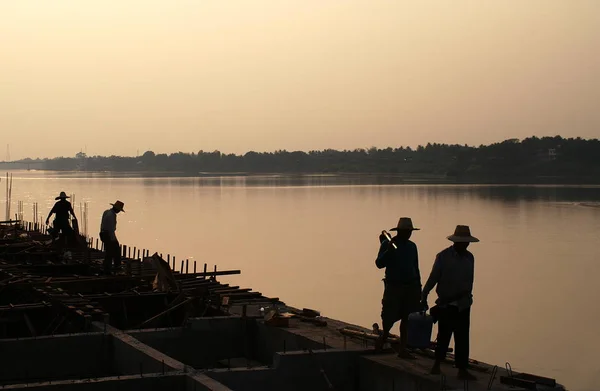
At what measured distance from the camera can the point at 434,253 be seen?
138 ft

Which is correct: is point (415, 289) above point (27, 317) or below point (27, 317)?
above

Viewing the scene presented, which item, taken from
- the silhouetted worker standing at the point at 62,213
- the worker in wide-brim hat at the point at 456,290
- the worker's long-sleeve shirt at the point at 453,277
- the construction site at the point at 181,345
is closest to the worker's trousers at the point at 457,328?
the worker in wide-brim hat at the point at 456,290

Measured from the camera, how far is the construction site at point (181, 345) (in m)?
10.1

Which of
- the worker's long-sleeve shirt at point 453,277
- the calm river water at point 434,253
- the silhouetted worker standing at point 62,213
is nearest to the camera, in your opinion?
the worker's long-sleeve shirt at point 453,277

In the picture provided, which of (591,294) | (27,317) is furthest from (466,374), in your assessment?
(591,294)

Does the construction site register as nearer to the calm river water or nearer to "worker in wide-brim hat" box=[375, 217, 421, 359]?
"worker in wide-brim hat" box=[375, 217, 421, 359]

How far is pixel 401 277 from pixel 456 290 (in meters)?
1.03

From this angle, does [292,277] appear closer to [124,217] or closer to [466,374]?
[466,374]

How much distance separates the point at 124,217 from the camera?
2734 inches

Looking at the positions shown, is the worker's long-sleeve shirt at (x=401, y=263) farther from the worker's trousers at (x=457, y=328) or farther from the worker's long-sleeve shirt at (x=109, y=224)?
the worker's long-sleeve shirt at (x=109, y=224)

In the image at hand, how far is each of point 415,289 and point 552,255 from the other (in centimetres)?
3396

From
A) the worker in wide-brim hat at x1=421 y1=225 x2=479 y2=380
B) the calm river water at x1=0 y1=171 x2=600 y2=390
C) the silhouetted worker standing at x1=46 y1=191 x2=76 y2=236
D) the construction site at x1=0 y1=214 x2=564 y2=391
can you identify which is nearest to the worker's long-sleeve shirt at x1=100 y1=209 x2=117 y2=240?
the construction site at x1=0 y1=214 x2=564 y2=391

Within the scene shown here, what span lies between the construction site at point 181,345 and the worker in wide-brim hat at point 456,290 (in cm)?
39

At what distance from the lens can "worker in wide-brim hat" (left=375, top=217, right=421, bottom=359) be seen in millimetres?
10703
